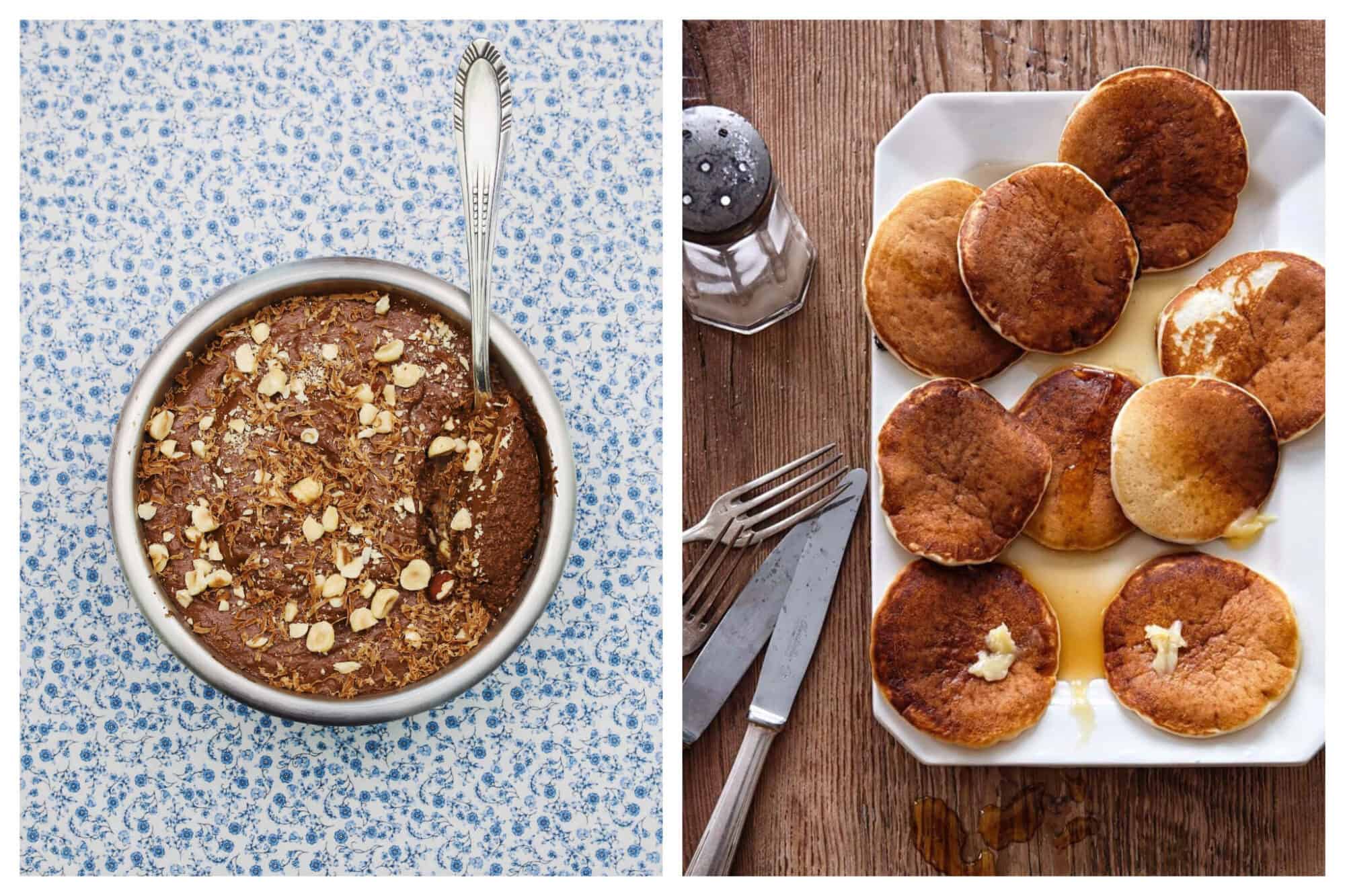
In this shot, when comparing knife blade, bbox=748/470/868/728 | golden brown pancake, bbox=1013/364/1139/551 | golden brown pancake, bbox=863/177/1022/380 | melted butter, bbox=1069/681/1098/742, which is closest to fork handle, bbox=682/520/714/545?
knife blade, bbox=748/470/868/728

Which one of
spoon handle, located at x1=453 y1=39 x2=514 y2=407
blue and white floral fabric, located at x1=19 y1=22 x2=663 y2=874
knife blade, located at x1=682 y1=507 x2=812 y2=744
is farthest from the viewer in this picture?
knife blade, located at x1=682 y1=507 x2=812 y2=744

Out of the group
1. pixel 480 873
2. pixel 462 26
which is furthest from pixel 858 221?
pixel 480 873

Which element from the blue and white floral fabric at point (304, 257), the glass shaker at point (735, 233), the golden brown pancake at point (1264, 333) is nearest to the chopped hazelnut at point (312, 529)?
the blue and white floral fabric at point (304, 257)

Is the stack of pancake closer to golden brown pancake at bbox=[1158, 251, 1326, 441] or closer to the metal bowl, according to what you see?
golden brown pancake at bbox=[1158, 251, 1326, 441]

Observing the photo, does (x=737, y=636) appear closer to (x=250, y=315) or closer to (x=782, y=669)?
(x=782, y=669)

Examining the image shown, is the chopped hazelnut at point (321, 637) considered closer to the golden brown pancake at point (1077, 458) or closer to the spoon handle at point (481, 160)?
the spoon handle at point (481, 160)

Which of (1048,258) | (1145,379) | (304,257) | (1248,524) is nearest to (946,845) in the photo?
(1248,524)
